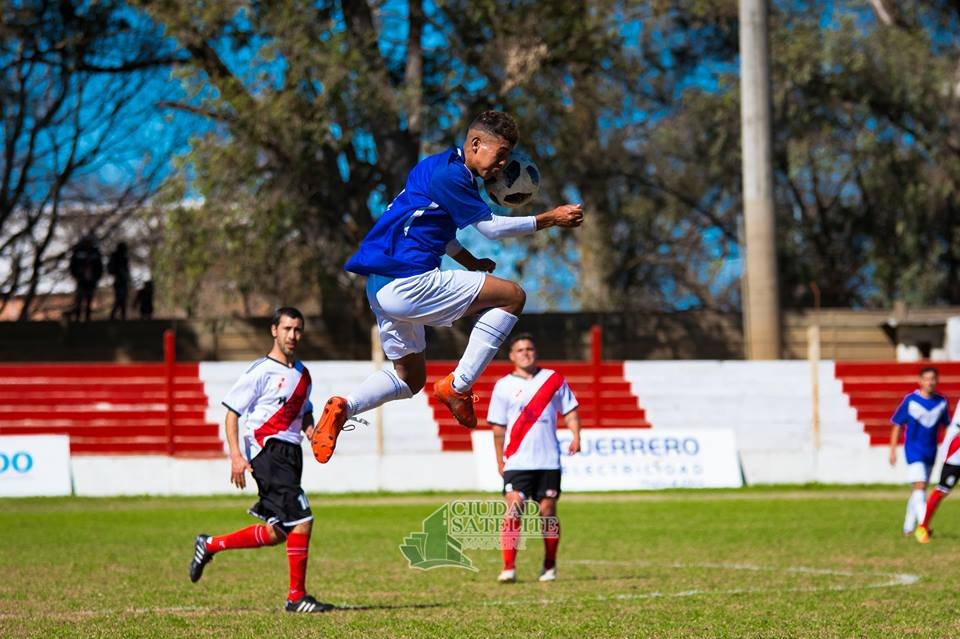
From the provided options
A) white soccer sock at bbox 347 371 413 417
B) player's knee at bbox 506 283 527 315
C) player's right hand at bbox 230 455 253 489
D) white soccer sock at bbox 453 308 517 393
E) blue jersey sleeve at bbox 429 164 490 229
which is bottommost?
player's right hand at bbox 230 455 253 489

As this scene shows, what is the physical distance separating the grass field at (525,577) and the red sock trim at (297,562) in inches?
7.1

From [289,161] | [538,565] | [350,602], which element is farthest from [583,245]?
[350,602]

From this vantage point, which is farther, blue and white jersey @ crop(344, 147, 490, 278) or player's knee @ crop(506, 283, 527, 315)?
player's knee @ crop(506, 283, 527, 315)

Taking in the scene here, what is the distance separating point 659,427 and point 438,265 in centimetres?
1656

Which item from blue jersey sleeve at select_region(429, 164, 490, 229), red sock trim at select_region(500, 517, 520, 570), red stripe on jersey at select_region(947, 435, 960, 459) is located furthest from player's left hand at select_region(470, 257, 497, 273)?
red stripe on jersey at select_region(947, 435, 960, 459)

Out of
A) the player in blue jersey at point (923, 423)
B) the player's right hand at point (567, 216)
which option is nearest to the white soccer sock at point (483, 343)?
the player's right hand at point (567, 216)

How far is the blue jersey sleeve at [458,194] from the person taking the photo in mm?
6926

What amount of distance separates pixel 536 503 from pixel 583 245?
985 inches

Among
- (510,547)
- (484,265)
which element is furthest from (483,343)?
(510,547)

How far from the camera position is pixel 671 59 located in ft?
126

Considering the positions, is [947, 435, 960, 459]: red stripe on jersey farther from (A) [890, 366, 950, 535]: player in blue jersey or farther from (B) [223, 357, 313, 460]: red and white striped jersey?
(B) [223, 357, 313, 460]: red and white striped jersey

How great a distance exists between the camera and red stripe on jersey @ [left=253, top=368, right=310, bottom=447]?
383 inches

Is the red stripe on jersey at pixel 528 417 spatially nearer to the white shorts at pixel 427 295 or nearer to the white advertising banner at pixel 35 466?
the white shorts at pixel 427 295

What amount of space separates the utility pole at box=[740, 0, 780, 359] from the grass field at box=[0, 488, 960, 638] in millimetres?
9033
